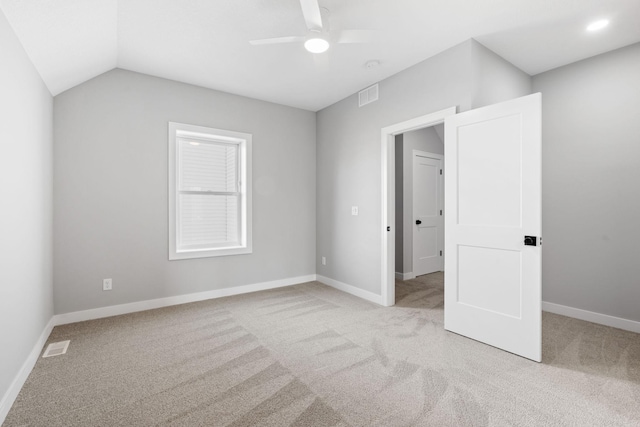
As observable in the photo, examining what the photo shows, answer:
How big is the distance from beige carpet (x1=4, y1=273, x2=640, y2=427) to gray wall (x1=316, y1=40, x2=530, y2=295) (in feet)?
3.79

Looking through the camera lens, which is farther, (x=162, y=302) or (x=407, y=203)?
(x=407, y=203)

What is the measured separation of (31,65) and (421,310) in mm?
4296

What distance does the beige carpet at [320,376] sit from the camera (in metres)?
1.72

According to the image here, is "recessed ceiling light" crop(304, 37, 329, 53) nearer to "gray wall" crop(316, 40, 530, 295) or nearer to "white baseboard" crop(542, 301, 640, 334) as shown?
"gray wall" crop(316, 40, 530, 295)

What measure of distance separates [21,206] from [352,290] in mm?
3483

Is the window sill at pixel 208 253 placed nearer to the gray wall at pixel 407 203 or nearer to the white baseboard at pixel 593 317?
the gray wall at pixel 407 203

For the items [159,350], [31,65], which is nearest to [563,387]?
[159,350]

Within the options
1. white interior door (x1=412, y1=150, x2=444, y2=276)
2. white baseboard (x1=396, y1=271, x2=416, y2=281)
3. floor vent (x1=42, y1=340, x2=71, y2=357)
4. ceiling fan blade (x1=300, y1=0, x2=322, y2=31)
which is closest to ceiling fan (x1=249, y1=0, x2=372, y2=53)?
ceiling fan blade (x1=300, y1=0, x2=322, y2=31)

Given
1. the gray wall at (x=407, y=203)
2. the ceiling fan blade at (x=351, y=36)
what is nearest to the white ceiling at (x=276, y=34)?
the ceiling fan blade at (x=351, y=36)

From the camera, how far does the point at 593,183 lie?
3.17 metres

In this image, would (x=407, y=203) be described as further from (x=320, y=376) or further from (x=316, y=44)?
(x=320, y=376)

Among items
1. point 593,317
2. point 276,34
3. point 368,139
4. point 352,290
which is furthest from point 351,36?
point 593,317

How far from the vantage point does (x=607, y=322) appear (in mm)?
3049

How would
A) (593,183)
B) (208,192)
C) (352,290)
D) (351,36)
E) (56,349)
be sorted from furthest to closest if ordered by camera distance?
(352,290), (208,192), (593,183), (56,349), (351,36)
